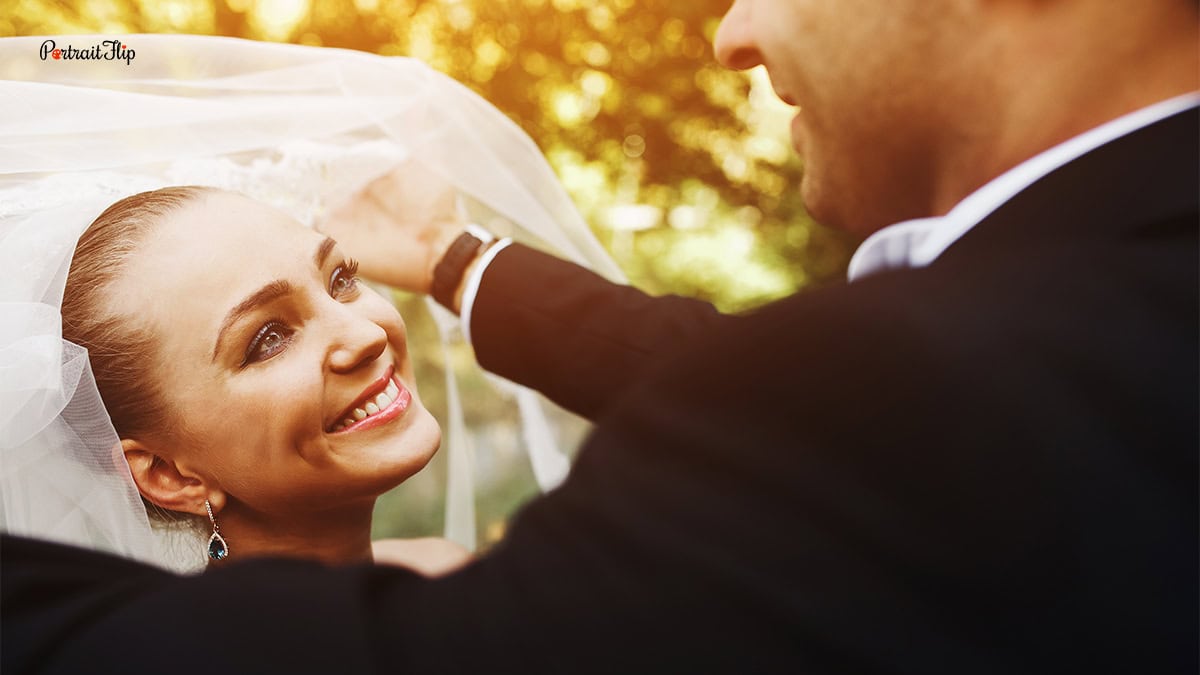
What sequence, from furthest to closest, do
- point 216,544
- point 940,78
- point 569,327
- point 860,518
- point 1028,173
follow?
1. point 569,327
2. point 216,544
3. point 940,78
4. point 1028,173
5. point 860,518

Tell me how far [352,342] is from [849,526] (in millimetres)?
943

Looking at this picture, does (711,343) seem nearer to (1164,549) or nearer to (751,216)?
(1164,549)

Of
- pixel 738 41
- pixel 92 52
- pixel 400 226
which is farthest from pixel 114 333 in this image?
Result: pixel 738 41

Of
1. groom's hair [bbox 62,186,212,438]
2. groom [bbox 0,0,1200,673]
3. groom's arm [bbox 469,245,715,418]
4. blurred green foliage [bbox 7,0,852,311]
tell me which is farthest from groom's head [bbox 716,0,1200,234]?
blurred green foliage [bbox 7,0,852,311]

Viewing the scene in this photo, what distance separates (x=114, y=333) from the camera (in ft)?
4.25

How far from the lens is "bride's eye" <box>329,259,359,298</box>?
148 cm

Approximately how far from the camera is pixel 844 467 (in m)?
0.73

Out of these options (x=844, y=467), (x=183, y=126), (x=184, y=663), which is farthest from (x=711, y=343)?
(x=183, y=126)

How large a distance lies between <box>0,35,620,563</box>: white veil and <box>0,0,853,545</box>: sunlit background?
1176 millimetres

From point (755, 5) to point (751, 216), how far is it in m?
3.42

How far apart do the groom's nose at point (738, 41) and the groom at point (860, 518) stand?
1.99 feet

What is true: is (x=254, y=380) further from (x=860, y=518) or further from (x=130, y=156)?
(x=860, y=518)

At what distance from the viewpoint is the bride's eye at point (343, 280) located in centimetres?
148

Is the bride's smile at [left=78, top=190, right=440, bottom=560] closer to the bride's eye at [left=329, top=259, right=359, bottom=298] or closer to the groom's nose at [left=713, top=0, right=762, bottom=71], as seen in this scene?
the bride's eye at [left=329, top=259, right=359, bottom=298]
